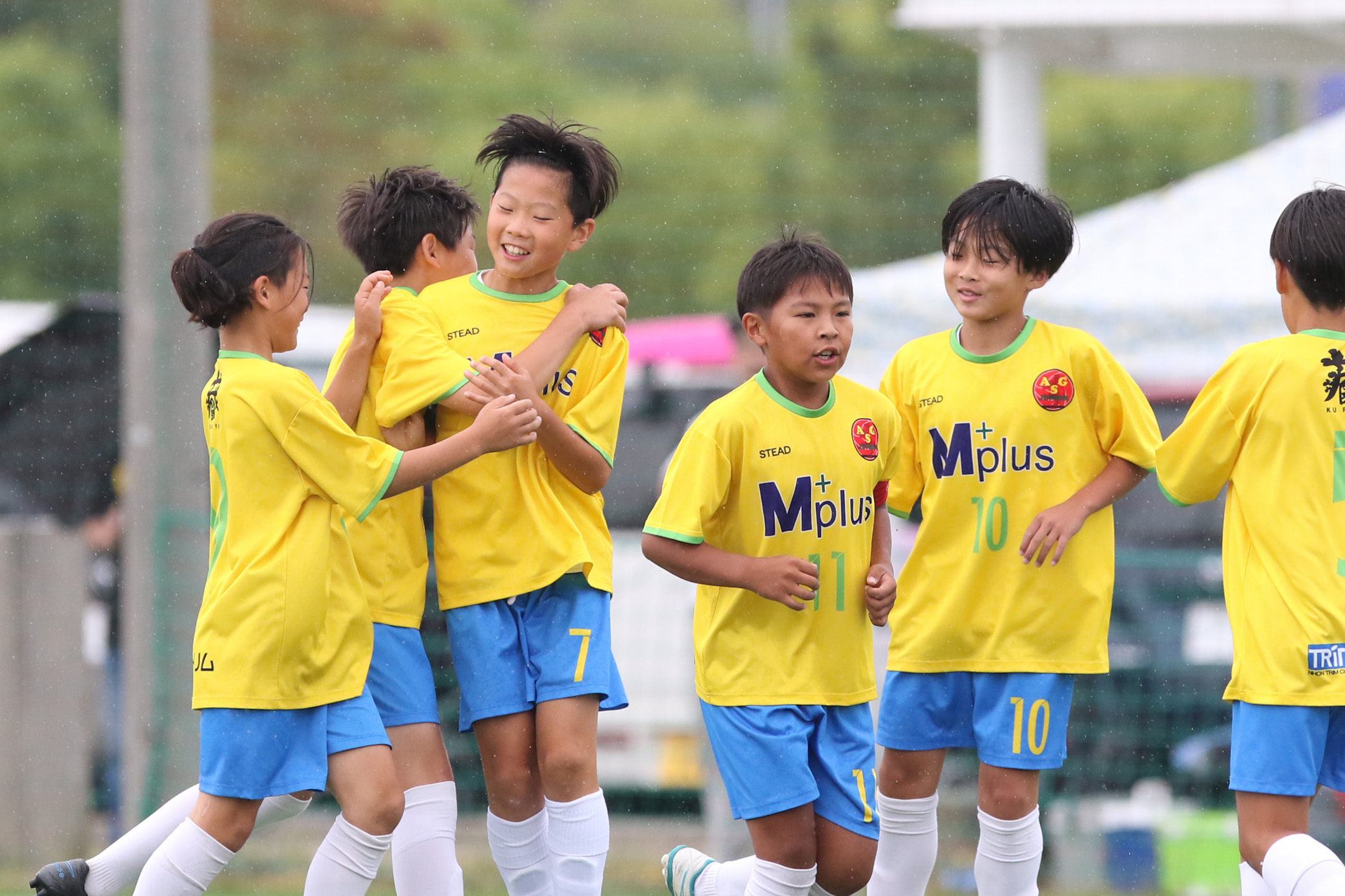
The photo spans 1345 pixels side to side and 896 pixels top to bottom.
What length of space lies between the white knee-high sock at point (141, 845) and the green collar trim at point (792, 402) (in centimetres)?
142

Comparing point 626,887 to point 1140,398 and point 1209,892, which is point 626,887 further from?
point 1140,398

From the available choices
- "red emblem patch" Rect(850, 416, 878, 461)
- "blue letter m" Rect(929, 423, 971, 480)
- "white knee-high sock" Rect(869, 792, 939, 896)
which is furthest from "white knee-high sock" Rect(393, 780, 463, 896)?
"blue letter m" Rect(929, 423, 971, 480)

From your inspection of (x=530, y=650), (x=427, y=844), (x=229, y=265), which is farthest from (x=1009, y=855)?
(x=229, y=265)

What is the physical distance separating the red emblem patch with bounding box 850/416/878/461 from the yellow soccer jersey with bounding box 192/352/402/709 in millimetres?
1003

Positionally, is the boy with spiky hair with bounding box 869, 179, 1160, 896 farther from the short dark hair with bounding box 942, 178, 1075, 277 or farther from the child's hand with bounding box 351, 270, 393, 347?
the child's hand with bounding box 351, 270, 393, 347

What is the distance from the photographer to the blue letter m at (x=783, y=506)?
11.4 ft

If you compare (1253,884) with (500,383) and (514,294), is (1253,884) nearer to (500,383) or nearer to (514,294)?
(500,383)

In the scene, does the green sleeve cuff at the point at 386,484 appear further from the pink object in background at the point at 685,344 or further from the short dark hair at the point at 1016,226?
the pink object in background at the point at 685,344

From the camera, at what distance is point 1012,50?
8.55 m

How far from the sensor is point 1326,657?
3.25m

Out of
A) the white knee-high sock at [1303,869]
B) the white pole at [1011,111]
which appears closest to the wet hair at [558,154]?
the white knee-high sock at [1303,869]

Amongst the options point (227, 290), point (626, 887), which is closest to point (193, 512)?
point (626, 887)

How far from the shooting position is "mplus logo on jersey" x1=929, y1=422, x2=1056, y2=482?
3631 mm

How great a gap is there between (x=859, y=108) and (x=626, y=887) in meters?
15.7
